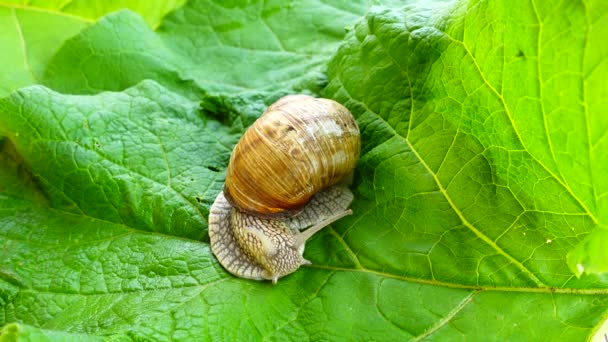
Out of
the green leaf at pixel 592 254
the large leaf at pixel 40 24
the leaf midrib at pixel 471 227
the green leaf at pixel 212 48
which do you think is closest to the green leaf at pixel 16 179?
the green leaf at pixel 212 48

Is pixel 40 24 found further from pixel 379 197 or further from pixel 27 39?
pixel 379 197

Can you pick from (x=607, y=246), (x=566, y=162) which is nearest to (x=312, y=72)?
(x=566, y=162)

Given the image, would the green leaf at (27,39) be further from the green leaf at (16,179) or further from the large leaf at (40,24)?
the green leaf at (16,179)

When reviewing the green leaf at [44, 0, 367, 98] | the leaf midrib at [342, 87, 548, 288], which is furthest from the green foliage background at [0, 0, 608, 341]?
the green leaf at [44, 0, 367, 98]

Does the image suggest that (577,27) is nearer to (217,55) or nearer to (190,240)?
(190,240)

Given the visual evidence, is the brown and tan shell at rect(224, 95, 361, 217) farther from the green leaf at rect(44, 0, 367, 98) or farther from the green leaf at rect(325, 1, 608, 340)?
the green leaf at rect(44, 0, 367, 98)

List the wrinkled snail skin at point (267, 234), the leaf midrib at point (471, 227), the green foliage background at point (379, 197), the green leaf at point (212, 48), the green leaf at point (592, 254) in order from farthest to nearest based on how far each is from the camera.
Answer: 1. the green leaf at point (212, 48)
2. the wrinkled snail skin at point (267, 234)
3. the leaf midrib at point (471, 227)
4. the green foliage background at point (379, 197)
5. the green leaf at point (592, 254)

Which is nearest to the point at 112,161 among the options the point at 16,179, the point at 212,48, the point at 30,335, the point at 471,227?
the point at 16,179
